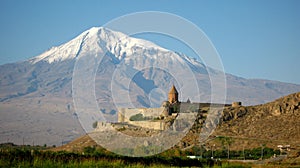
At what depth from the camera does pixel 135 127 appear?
4578 centimetres

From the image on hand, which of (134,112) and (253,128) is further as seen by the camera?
(134,112)

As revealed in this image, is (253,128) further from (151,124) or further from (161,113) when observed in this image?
(161,113)

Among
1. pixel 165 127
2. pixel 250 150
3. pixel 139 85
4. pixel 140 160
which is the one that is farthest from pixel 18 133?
pixel 140 160

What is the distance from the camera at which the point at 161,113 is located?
→ 48.7m

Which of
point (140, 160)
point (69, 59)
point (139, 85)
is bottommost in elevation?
point (140, 160)

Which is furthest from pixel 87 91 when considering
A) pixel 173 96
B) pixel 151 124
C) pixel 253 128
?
pixel 253 128

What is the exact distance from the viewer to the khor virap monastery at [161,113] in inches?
1788

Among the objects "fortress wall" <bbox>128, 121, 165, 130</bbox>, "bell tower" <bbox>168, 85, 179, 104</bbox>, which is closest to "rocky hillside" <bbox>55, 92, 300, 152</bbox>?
"fortress wall" <bbox>128, 121, 165, 130</bbox>

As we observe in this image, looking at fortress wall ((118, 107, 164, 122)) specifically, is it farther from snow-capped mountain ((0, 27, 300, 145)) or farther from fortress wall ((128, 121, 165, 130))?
snow-capped mountain ((0, 27, 300, 145))

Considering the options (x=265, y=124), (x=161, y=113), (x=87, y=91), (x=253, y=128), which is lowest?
(x=253, y=128)

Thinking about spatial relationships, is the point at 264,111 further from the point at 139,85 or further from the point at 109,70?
the point at 109,70

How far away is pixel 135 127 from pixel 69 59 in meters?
156

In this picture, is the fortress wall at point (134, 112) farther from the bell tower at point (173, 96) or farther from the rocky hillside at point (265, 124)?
the rocky hillside at point (265, 124)

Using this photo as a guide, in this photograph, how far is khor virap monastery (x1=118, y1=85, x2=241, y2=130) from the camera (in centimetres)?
4541
